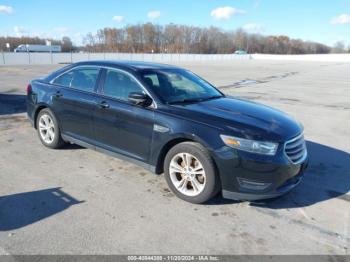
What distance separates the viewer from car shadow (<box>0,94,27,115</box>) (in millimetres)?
8779

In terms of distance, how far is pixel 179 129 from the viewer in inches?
152

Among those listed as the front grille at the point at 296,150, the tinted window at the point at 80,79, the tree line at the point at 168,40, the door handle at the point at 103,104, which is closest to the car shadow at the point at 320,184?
the front grille at the point at 296,150

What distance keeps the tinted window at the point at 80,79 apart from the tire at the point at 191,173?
182 cm

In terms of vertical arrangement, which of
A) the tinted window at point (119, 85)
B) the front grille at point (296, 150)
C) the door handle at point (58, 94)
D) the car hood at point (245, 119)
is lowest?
the front grille at point (296, 150)

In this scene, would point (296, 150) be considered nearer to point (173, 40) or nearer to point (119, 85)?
point (119, 85)

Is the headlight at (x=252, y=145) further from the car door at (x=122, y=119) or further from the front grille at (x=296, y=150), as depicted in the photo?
the car door at (x=122, y=119)

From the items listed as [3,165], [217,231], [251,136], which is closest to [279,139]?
[251,136]

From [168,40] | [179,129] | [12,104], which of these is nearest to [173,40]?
[168,40]

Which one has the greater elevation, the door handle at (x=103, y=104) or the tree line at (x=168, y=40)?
the tree line at (x=168, y=40)

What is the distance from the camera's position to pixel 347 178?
490cm

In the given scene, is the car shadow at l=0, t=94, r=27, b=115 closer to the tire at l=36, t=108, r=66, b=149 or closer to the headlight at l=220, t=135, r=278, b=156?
the tire at l=36, t=108, r=66, b=149

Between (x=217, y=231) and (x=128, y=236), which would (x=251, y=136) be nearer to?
(x=217, y=231)

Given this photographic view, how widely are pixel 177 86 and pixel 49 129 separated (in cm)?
245

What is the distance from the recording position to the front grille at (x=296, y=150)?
3.75m
